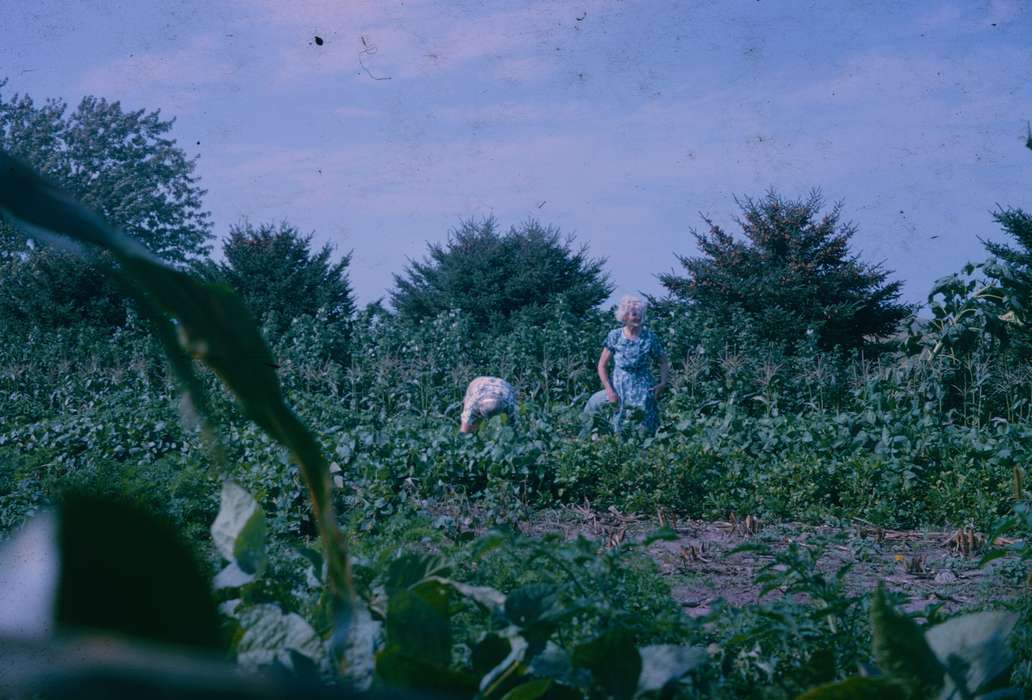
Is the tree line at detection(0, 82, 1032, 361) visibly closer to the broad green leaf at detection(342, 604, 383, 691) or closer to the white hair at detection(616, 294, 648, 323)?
the white hair at detection(616, 294, 648, 323)

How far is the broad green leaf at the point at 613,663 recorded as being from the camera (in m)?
0.90

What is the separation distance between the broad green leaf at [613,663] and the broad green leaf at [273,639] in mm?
281

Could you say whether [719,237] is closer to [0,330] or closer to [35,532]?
[0,330]

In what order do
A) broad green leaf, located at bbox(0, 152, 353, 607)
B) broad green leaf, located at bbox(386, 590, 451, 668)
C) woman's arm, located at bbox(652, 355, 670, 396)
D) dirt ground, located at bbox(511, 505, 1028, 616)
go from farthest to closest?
woman's arm, located at bbox(652, 355, 670, 396) → dirt ground, located at bbox(511, 505, 1028, 616) → broad green leaf, located at bbox(386, 590, 451, 668) → broad green leaf, located at bbox(0, 152, 353, 607)

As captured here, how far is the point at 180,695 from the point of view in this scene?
0.20 meters

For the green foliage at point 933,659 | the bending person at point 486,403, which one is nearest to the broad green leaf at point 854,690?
the green foliage at point 933,659

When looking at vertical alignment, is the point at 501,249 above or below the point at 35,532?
above

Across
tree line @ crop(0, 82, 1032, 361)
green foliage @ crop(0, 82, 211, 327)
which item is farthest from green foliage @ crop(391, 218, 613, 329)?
green foliage @ crop(0, 82, 211, 327)

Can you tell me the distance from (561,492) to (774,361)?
737 centimetres

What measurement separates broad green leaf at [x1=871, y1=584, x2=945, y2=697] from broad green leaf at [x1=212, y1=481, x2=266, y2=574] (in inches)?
27.1

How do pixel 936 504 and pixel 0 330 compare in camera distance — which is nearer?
pixel 936 504

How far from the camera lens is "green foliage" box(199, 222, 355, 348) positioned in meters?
22.1

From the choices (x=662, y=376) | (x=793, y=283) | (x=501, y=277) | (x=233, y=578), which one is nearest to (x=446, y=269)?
(x=501, y=277)

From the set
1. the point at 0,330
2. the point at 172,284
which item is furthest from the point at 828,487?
the point at 0,330
